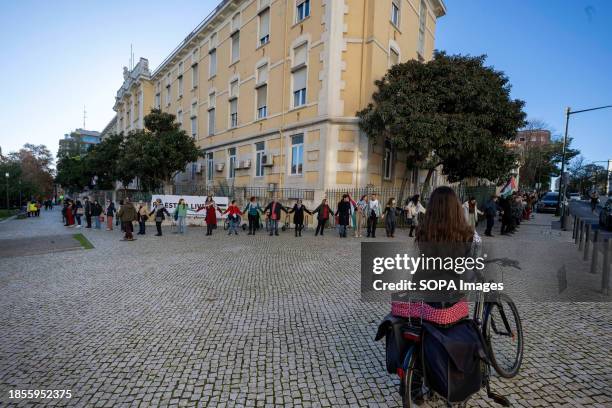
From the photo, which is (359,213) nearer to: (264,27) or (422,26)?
(264,27)

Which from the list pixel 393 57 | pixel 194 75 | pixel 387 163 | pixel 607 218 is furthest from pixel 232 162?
pixel 607 218

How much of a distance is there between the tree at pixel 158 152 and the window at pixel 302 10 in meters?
10.0

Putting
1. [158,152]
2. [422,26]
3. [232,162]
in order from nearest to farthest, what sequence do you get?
[158,152]
[422,26]
[232,162]

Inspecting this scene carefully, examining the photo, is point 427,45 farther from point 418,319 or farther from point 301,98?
point 418,319

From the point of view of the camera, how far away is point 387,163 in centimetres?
1772

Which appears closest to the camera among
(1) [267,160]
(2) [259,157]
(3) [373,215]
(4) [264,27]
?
(3) [373,215]

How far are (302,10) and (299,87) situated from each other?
430 cm

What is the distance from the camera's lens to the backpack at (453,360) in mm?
2025

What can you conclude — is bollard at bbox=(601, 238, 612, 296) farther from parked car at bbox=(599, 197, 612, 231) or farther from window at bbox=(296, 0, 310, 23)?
window at bbox=(296, 0, 310, 23)

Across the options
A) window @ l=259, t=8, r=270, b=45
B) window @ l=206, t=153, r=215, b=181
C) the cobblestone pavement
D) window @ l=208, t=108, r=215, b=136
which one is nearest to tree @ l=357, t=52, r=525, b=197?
the cobblestone pavement

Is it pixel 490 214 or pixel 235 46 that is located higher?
pixel 235 46

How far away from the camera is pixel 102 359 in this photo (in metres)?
3.32

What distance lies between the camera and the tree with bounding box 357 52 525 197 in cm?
1287

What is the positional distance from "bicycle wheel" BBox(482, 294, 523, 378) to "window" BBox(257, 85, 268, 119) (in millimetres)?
18248
